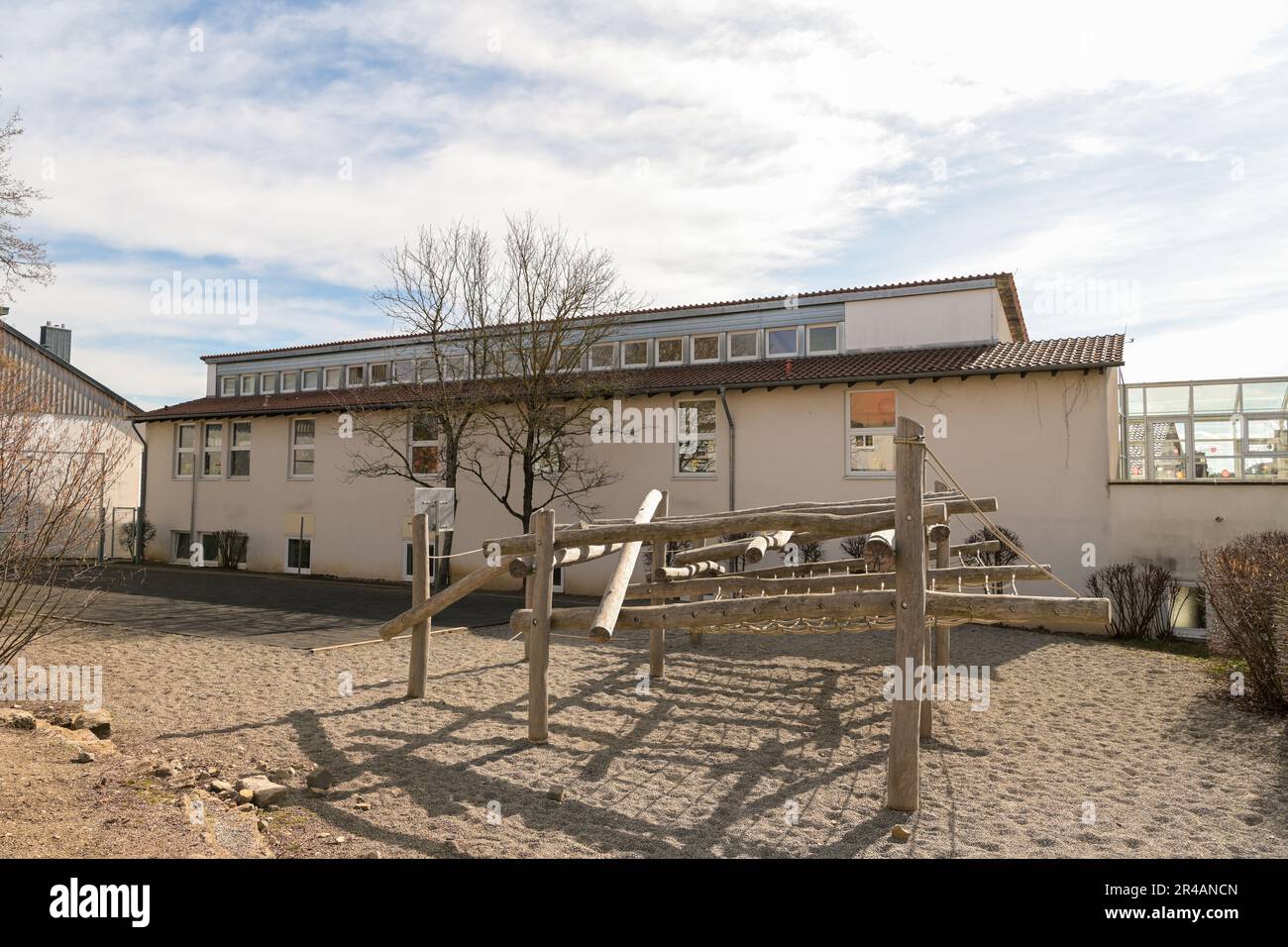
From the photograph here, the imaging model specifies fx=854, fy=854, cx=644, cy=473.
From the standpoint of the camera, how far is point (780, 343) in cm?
1950

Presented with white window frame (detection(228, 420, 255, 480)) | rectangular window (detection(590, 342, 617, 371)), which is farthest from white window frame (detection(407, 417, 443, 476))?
white window frame (detection(228, 420, 255, 480))

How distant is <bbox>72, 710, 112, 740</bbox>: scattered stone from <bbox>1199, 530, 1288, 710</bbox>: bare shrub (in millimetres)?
10480

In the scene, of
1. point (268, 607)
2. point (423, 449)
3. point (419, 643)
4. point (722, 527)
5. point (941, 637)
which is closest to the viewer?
point (722, 527)

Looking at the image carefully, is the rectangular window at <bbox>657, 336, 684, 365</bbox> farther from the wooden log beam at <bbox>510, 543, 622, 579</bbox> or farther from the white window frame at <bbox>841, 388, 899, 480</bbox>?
the wooden log beam at <bbox>510, 543, 622, 579</bbox>

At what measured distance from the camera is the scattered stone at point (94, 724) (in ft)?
23.1

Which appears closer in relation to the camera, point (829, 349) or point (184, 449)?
point (829, 349)

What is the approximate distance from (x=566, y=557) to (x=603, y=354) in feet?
43.2

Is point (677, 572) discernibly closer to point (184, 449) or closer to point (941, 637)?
point (941, 637)

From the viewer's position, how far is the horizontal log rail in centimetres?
553

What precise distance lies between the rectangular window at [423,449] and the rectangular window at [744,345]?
7384 mm

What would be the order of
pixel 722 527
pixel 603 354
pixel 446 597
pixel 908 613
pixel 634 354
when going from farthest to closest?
pixel 603 354 → pixel 634 354 → pixel 446 597 → pixel 722 527 → pixel 908 613

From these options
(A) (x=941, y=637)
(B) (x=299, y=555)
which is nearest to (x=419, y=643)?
(A) (x=941, y=637)

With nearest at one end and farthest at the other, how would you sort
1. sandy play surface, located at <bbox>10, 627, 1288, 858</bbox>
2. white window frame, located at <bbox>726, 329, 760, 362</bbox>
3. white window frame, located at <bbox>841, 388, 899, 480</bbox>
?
1. sandy play surface, located at <bbox>10, 627, 1288, 858</bbox>
2. white window frame, located at <bbox>841, 388, 899, 480</bbox>
3. white window frame, located at <bbox>726, 329, 760, 362</bbox>
